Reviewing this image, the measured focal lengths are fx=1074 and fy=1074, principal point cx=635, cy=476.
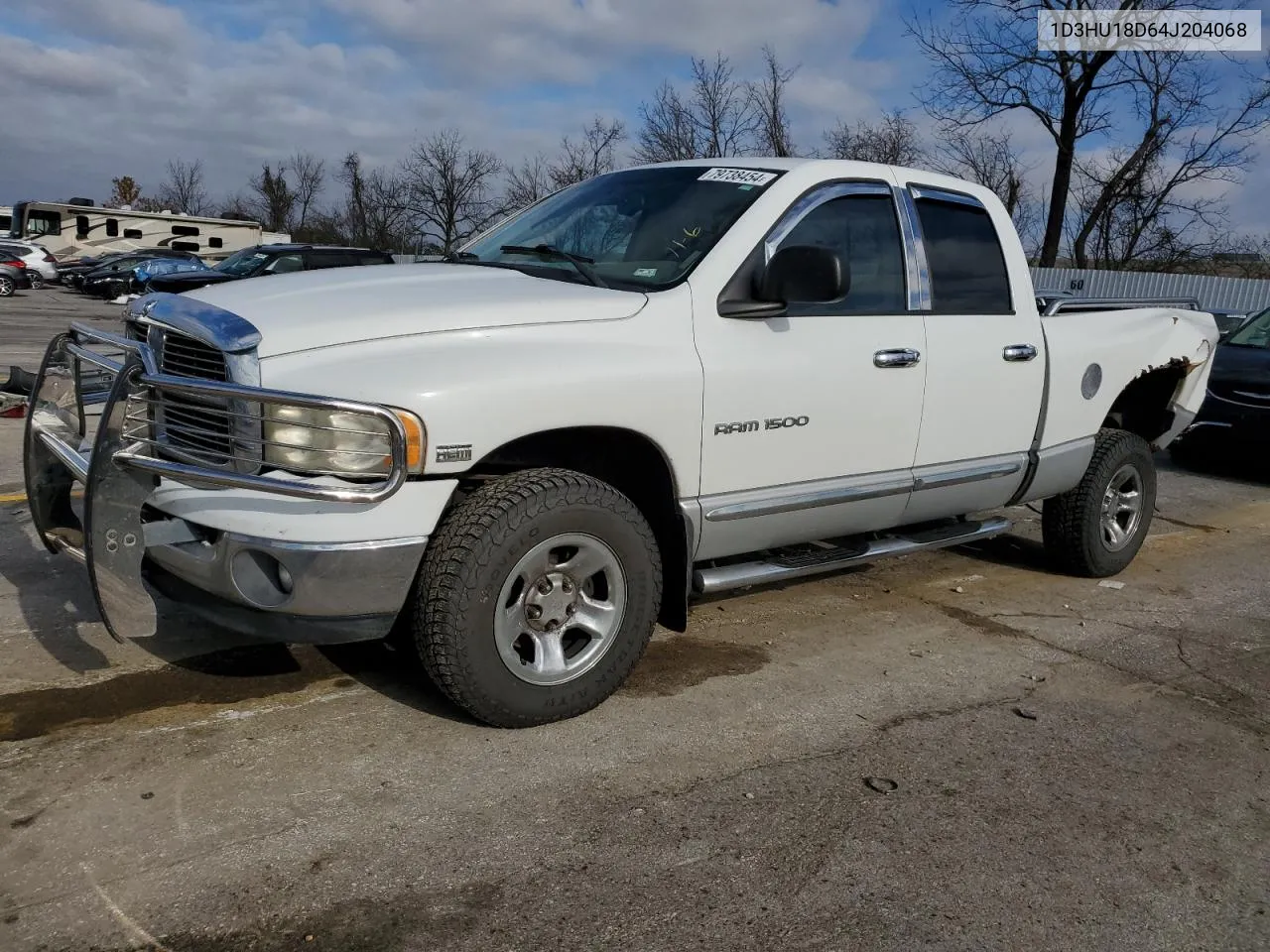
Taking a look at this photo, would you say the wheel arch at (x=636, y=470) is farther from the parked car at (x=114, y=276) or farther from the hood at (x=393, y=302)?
the parked car at (x=114, y=276)

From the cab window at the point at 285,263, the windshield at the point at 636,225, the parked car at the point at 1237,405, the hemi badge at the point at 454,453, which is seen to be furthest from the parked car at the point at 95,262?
the hemi badge at the point at 454,453

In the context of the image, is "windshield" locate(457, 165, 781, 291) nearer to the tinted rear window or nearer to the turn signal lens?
the tinted rear window

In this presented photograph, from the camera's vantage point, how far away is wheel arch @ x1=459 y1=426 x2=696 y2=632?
12.0 feet

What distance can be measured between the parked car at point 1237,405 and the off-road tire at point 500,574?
7.21m

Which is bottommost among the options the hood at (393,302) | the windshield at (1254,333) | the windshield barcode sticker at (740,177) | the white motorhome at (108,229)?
the windshield at (1254,333)

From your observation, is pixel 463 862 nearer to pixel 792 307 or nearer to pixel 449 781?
pixel 449 781

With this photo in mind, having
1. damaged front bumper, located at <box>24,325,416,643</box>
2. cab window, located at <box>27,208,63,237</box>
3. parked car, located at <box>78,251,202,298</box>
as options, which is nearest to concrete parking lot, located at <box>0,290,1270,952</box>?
damaged front bumper, located at <box>24,325,416,643</box>

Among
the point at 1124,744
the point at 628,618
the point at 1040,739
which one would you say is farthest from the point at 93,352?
the point at 1124,744

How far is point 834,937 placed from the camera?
2.63 metres

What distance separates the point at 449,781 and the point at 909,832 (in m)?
1.38

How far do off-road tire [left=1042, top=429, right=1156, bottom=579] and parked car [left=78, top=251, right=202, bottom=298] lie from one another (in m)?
28.8

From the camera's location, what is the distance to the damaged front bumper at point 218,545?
118 inches

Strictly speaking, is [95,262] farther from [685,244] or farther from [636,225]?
[685,244]

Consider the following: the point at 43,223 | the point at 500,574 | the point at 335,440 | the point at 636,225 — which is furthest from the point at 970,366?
the point at 43,223
